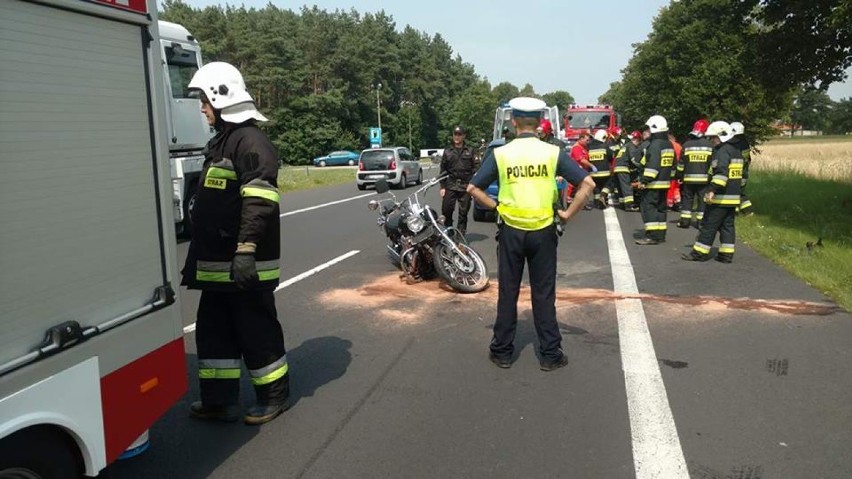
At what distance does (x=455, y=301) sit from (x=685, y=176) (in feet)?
20.5

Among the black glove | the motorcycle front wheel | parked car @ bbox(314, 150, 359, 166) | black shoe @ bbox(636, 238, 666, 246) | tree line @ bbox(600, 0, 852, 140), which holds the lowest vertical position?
parked car @ bbox(314, 150, 359, 166)

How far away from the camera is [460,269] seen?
24.3 ft

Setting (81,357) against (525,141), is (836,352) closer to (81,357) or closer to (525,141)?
(525,141)

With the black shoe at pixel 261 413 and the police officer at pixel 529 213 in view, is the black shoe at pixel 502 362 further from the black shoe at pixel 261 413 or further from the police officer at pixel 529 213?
the black shoe at pixel 261 413

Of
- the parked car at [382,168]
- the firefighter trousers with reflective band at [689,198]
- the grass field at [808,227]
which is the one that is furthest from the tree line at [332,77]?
the firefighter trousers with reflective band at [689,198]

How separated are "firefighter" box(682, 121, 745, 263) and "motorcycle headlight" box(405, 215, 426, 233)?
→ 4082mm

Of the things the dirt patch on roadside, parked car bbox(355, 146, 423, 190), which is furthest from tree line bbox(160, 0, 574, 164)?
the dirt patch on roadside

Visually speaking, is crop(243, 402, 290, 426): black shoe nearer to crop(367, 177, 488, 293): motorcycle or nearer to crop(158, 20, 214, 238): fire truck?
crop(367, 177, 488, 293): motorcycle

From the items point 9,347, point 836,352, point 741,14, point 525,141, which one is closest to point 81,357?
point 9,347

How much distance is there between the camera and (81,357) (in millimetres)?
2463

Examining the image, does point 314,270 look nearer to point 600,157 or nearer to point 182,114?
point 182,114

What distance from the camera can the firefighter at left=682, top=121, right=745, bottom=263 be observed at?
28.9 feet

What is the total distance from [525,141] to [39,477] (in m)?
3.60

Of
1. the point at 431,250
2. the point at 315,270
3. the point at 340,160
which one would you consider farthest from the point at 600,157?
the point at 340,160
